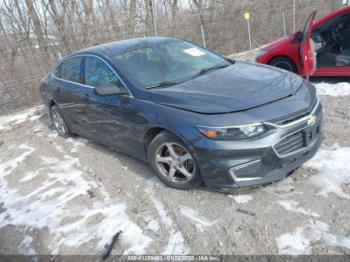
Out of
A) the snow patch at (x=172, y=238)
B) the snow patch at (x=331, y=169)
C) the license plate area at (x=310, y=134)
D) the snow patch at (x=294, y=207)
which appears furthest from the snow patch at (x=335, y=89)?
the snow patch at (x=172, y=238)

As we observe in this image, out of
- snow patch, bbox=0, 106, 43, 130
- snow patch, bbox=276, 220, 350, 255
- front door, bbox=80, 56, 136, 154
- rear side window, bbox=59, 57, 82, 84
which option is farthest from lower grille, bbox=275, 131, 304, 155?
snow patch, bbox=0, 106, 43, 130

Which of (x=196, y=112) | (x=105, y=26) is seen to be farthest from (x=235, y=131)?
(x=105, y=26)

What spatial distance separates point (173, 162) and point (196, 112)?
686 mm

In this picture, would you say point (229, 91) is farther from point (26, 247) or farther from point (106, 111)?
point (26, 247)

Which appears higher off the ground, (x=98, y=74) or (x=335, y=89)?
(x=98, y=74)

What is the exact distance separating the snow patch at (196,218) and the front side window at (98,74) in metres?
1.71

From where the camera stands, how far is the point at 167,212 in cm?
341

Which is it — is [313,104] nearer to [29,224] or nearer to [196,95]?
[196,95]

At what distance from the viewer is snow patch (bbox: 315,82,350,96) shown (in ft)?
19.5

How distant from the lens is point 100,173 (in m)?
4.50

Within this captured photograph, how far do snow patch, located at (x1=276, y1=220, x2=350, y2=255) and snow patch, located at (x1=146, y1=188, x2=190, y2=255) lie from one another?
82 centimetres

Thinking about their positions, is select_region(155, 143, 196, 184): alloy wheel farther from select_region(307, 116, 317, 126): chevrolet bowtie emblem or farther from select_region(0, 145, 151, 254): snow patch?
select_region(307, 116, 317, 126): chevrolet bowtie emblem

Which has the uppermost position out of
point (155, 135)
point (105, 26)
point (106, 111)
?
point (105, 26)

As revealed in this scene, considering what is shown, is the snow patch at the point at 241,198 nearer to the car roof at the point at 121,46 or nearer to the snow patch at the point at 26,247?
the snow patch at the point at 26,247
